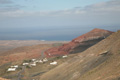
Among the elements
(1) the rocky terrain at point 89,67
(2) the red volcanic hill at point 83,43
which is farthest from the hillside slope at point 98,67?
(2) the red volcanic hill at point 83,43

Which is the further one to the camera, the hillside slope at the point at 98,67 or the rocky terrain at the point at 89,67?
the rocky terrain at the point at 89,67

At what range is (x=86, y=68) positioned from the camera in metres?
40.8

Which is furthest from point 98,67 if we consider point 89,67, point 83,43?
point 83,43

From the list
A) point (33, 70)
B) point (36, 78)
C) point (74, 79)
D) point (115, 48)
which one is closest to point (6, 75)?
point (33, 70)

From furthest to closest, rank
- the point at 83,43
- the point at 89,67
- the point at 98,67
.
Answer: the point at 83,43, the point at 89,67, the point at 98,67

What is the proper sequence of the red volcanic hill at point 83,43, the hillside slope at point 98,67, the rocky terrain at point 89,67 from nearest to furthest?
the hillside slope at point 98,67 < the rocky terrain at point 89,67 < the red volcanic hill at point 83,43

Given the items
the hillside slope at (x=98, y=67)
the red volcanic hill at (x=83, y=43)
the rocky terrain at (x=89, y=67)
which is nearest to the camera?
the hillside slope at (x=98, y=67)

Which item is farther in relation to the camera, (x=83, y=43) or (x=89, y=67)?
(x=83, y=43)

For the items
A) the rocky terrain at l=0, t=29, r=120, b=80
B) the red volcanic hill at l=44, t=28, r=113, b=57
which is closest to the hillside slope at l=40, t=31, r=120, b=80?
the rocky terrain at l=0, t=29, r=120, b=80

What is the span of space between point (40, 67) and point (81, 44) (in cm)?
2929

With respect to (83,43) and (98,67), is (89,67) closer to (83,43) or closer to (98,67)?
(98,67)

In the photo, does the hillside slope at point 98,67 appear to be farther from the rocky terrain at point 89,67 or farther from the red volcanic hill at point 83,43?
the red volcanic hill at point 83,43

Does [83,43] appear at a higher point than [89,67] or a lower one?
lower

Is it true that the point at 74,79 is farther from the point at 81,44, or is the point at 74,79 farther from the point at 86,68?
the point at 81,44
